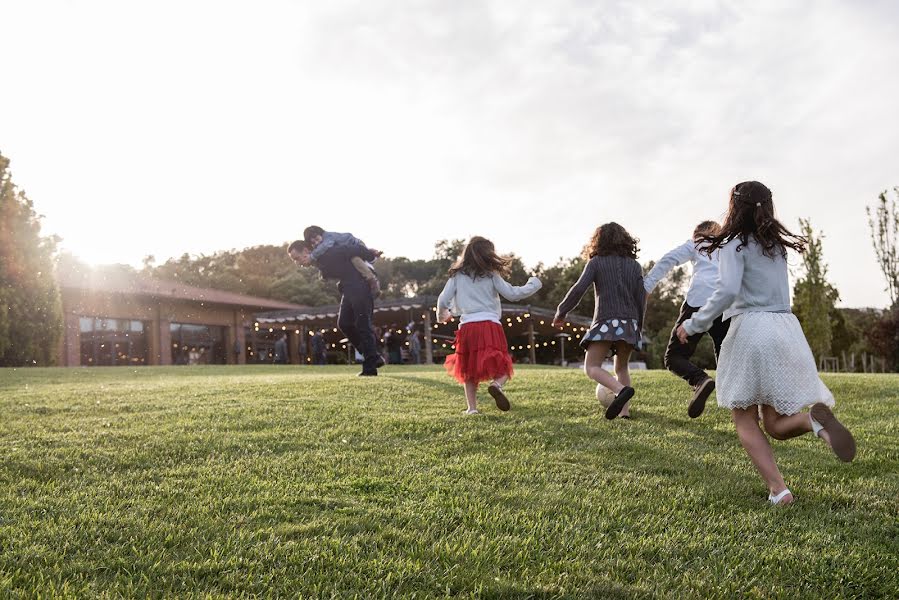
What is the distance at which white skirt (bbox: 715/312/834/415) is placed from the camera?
341 centimetres

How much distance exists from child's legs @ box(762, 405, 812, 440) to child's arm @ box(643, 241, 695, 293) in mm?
2520

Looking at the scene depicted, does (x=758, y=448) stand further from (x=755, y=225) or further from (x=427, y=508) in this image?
(x=427, y=508)

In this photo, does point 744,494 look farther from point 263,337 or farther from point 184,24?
point 263,337

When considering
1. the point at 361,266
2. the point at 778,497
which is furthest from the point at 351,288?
the point at 778,497

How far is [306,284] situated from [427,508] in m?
41.8

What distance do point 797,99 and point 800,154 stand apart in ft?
6.65

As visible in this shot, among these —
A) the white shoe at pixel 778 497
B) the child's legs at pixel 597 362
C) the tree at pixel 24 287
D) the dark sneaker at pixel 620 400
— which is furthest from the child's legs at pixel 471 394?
the tree at pixel 24 287

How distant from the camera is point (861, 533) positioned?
3.09 meters

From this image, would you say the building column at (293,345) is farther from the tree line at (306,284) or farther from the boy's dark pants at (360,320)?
the boy's dark pants at (360,320)

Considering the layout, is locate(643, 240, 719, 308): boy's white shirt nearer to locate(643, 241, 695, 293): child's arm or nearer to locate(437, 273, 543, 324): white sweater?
locate(643, 241, 695, 293): child's arm

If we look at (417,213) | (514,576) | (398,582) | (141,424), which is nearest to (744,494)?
(514,576)

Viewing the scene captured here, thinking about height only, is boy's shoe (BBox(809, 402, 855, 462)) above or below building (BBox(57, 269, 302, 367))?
below

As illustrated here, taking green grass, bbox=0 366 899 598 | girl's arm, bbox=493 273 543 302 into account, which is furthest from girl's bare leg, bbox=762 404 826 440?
girl's arm, bbox=493 273 543 302

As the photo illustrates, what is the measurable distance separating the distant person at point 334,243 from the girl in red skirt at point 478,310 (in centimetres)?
319
